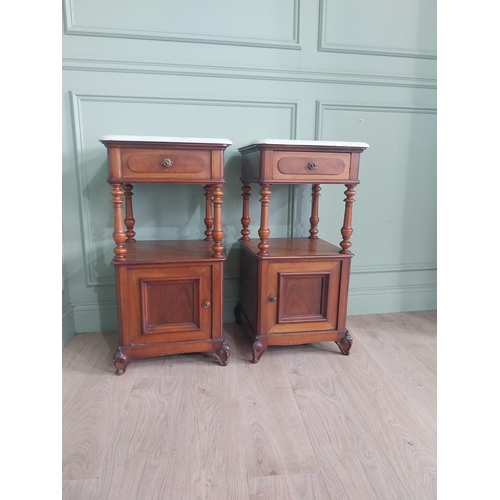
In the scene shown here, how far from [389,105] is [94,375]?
1845 mm

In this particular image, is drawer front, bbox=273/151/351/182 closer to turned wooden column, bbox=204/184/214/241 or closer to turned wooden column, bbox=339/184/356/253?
turned wooden column, bbox=339/184/356/253

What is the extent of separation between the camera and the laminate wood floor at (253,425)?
939mm

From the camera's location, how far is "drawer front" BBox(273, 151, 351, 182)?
1406 millimetres

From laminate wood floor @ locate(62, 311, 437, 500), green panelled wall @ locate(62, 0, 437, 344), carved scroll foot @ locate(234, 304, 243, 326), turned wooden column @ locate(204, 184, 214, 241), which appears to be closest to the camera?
laminate wood floor @ locate(62, 311, 437, 500)

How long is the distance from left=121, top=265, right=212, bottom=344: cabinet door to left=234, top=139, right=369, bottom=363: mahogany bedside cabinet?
23 cm

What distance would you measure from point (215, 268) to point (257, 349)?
387mm

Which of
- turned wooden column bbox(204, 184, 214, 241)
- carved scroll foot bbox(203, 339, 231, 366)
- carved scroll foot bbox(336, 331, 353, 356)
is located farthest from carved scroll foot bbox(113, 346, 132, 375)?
carved scroll foot bbox(336, 331, 353, 356)

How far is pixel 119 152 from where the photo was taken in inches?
50.4

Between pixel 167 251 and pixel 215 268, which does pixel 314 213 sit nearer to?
pixel 215 268

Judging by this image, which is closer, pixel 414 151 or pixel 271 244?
pixel 271 244

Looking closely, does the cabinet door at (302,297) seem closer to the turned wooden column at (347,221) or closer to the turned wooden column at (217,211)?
the turned wooden column at (347,221)
